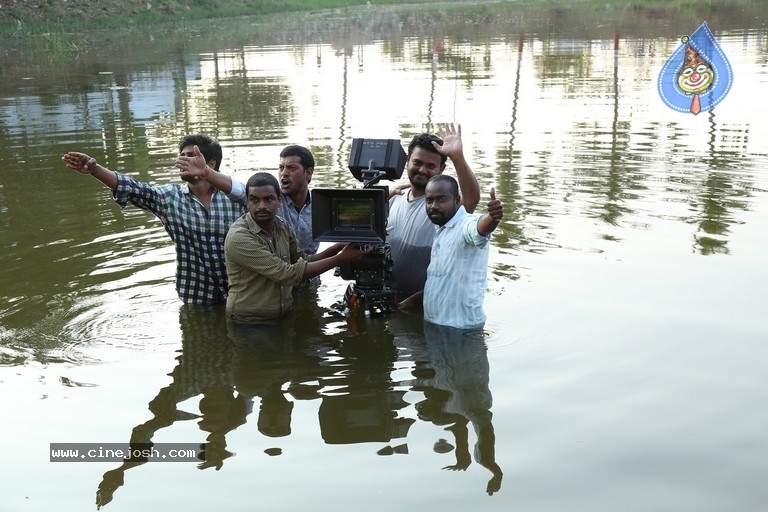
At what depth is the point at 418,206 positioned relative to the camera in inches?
207

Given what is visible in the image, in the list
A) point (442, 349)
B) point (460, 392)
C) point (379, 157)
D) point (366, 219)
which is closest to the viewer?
point (460, 392)

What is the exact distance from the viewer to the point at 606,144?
396 inches

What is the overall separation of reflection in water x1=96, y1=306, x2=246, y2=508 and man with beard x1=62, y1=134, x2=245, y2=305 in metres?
0.35

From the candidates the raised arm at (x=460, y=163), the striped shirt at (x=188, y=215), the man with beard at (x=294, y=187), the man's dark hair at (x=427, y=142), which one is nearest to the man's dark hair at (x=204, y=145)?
the man with beard at (x=294, y=187)

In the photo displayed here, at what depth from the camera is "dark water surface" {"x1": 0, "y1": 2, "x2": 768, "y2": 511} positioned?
362 cm

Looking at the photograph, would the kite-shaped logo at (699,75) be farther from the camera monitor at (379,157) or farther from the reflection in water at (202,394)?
the reflection in water at (202,394)

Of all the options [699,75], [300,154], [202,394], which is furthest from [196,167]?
[699,75]

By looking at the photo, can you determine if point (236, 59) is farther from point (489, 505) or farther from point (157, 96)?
point (489, 505)

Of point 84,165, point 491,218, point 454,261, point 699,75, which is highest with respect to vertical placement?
point 699,75

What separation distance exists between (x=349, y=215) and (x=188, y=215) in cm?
100

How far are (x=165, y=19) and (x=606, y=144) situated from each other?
22918 mm

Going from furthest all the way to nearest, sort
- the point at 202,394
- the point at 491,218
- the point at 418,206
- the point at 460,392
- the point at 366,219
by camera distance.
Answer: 1. the point at 418,206
2. the point at 366,219
3. the point at 202,394
4. the point at 460,392
5. the point at 491,218

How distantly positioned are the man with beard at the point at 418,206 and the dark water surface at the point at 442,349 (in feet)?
1.04

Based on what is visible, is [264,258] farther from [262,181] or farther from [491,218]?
[491,218]
